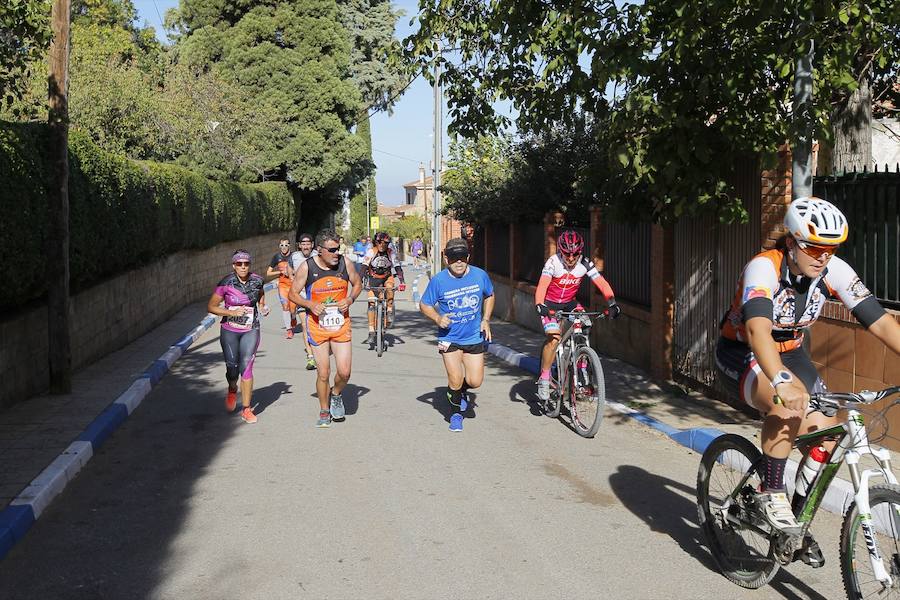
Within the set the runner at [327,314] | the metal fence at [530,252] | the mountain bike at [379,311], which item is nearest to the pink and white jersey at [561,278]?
the runner at [327,314]

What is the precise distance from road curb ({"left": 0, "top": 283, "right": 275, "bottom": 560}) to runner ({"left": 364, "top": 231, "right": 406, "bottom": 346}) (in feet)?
13.4

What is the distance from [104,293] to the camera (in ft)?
50.9

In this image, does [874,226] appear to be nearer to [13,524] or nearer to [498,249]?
[13,524]

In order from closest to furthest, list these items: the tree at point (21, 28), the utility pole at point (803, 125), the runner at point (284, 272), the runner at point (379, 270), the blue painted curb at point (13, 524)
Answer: the blue painted curb at point (13, 524)
the utility pole at point (803, 125)
the tree at point (21, 28)
the runner at point (284, 272)
the runner at point (379, 270)

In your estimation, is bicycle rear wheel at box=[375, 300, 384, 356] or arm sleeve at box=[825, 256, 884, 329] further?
bicycle rear wheel at box=[375, 300, 384, 356]

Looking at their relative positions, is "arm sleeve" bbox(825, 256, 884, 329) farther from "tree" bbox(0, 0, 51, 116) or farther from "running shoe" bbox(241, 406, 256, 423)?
"tree" bbox(0, 0, 51, 116)

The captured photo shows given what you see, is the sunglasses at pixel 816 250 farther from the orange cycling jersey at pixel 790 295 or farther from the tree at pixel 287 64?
the tree at pixel 287 64

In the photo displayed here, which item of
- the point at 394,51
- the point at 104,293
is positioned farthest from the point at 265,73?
the point at 394,51

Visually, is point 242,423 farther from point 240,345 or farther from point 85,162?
point 85,162

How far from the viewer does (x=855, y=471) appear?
4.31m

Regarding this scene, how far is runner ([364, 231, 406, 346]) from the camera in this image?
16.2 metres

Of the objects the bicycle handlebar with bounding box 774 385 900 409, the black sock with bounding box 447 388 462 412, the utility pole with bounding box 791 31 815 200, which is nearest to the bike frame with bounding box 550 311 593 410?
the black sock with bounding box 447 388 462 412

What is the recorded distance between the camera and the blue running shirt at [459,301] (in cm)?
923

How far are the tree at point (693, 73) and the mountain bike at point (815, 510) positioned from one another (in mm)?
3635
